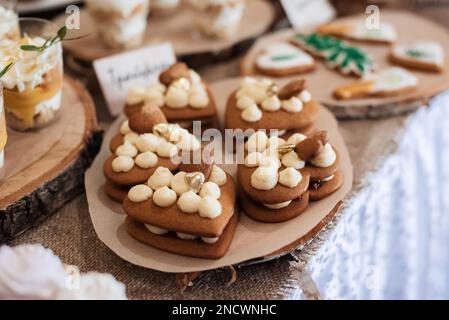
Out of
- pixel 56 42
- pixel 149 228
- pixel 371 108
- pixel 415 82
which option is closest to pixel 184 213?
pixel 149 228

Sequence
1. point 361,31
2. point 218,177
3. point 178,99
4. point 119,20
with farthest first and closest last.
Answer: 1. point 361,31
2. point 119,20
3. point 178,99
4. point 218,177

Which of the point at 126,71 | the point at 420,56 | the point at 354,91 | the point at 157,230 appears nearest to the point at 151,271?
the point at 157,230

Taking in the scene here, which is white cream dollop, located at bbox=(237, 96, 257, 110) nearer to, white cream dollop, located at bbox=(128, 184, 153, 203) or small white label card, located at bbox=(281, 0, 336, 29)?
white cream dollop, located at bbox=(128, 184, 153, 203)

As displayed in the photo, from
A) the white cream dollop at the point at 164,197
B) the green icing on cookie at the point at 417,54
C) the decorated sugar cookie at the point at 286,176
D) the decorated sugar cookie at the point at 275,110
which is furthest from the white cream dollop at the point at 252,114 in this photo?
the green icing on cookie at the point at 417,54

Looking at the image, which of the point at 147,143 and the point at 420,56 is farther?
the point at 420,56

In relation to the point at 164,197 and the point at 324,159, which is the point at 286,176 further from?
the point at 164,197

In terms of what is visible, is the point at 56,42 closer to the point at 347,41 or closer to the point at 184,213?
the point at 184,213

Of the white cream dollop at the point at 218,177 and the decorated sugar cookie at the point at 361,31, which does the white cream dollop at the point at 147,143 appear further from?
the decorated sugar cookie at the point at 361,31
